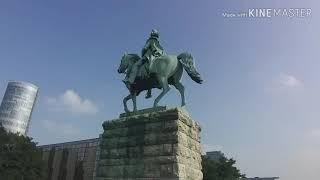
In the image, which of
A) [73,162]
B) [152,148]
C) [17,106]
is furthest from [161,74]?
[17,106]

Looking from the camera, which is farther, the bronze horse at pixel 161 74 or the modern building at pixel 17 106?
the modern building at pixel 17 106

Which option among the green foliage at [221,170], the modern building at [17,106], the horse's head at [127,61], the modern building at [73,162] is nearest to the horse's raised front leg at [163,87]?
the horse's head at [127,61]

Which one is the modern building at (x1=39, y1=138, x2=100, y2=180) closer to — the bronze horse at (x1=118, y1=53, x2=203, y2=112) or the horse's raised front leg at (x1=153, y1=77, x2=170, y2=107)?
the bronze horse at (x1=118, y1=53, x2=203, y2=112)

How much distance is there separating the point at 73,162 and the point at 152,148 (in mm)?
57956

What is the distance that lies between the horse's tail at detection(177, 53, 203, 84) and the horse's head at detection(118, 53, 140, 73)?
1.67 metres

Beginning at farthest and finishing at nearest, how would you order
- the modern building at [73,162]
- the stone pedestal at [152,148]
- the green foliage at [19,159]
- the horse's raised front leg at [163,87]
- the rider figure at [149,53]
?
the modern building at [73,162] < the green foliage at [19,159] < the rider figure at [149,53] < the horse's raised front leg at [163,87] < the stone pedestal at [152,148]

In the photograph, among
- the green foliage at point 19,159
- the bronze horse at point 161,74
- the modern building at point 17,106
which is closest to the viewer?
the bronze horse at point 161,74

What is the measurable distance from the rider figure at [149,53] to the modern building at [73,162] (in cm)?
5266

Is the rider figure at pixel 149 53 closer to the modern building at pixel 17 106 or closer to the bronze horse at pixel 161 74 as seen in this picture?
the bronze horse at pixel 161 74

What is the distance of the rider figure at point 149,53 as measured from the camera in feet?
41.5

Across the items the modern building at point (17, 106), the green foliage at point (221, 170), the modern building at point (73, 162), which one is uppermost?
the modern building at point (17, 106)

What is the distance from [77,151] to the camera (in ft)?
232

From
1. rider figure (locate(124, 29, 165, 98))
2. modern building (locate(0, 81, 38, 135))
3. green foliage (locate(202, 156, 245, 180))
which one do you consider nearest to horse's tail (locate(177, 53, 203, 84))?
rider figure (locate(124, 29, 165, 98))

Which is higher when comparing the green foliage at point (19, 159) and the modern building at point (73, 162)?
the modern building at point (73, 162)
